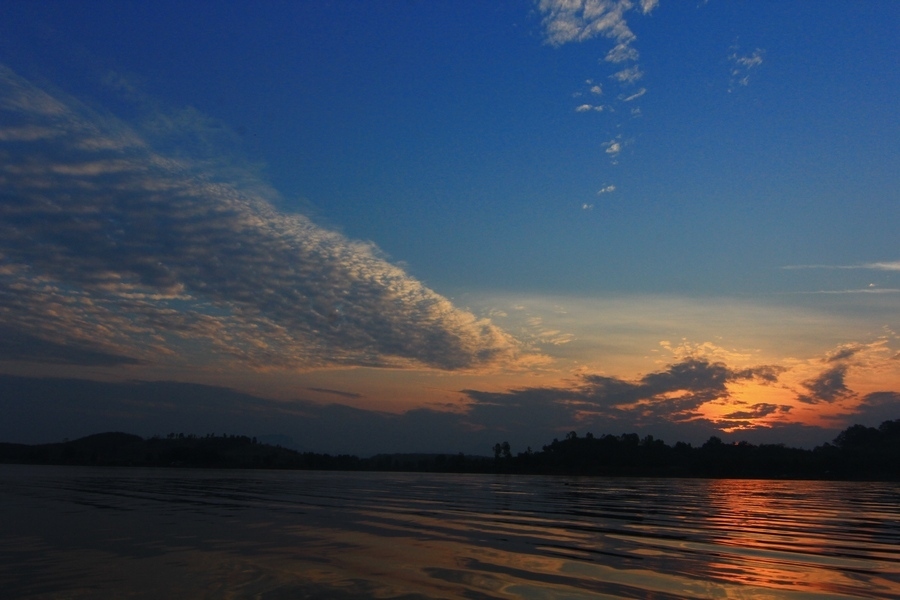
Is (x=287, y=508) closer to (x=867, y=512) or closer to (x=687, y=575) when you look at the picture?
(x=687, y=575)

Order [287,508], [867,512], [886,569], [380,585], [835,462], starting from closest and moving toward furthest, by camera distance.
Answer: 1. [380,585]
2. [886,569]
3. [287,508]
4. [867,512]
5. [835,462]

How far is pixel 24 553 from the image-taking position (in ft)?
64.7

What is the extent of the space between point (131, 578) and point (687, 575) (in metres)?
14.2

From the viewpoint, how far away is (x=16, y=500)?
42.4 m

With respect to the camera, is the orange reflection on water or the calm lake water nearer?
the calm lake water

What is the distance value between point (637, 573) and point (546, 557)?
136 inches

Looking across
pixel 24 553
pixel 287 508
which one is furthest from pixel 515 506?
pixel 24 553

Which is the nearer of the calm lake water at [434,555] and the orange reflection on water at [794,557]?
the calm lake water at [434,555]

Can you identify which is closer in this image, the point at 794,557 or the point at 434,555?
the point at 434,555

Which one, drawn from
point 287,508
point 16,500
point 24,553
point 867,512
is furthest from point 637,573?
point 16,500

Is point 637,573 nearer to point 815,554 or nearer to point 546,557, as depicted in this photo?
point 546,557

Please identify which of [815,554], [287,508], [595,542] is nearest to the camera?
[815,554]

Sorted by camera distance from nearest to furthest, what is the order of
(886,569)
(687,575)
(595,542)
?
(687,575) < (886,569) < (595,542)

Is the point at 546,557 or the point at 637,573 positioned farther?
the point at 546,557
